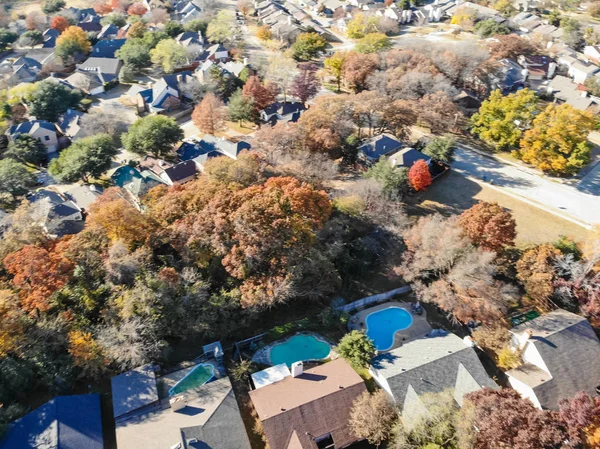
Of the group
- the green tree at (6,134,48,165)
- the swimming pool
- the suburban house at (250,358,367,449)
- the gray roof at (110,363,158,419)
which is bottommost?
the green tree at (6,134,48,165)

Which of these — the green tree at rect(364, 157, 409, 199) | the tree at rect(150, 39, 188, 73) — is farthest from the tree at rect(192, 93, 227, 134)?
the green tree at rect(364, 157, 409, 199)

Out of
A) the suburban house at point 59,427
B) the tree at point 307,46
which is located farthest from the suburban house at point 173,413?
the tree at point 307,46

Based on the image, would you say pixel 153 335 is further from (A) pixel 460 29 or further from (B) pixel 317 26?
(A) pixel 460 29

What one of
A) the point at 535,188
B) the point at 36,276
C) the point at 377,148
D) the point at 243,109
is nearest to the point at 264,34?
the point at 243,109

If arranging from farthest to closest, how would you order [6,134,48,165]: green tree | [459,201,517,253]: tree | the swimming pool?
[6,134,48,165]: green tree, [459,201,517,253]: tree, the swimming pool

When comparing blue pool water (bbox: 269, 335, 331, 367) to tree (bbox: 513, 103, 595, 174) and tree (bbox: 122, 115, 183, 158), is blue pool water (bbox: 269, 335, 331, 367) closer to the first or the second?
tree (bbox: 122, 115, 183, 158)

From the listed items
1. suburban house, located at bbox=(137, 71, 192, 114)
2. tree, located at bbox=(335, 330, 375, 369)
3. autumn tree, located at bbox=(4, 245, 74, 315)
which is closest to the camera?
autumn tree, located at bbox=(4, 245, 74, 315)

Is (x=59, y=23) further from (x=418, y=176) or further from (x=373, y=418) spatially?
(x=373, y=418)
